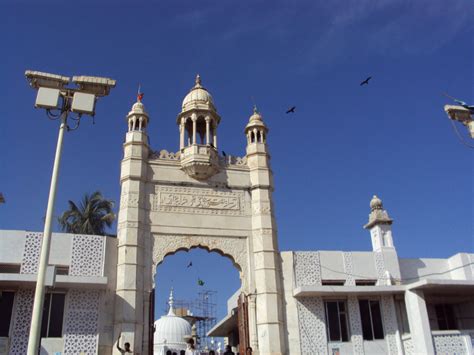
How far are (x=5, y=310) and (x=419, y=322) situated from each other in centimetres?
1466

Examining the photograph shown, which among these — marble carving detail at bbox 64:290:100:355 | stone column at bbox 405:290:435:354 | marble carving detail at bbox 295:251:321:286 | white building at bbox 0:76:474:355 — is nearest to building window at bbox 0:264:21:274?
white building at bbox 0:76:474:355

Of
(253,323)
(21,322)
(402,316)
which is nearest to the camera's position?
(21,322)

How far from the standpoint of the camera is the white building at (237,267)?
16672 millimetres

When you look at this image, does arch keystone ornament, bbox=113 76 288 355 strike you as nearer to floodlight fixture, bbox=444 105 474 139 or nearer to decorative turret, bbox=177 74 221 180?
decorative turret, bbox=177 74 221 180

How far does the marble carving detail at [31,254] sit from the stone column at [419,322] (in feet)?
45.3

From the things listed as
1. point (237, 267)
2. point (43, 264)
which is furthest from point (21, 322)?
point (43, 264)

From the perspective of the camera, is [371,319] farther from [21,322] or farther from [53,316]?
[21,322]

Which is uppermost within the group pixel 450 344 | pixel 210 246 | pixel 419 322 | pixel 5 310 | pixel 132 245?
pixel 210 246

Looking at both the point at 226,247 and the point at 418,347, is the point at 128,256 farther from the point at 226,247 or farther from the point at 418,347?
the point at 418,347

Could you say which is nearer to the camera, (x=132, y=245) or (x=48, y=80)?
(x=48, y=80)

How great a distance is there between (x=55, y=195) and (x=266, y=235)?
1132cm

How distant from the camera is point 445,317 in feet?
69.8

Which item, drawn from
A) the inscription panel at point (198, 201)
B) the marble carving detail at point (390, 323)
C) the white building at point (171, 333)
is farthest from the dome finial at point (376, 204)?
the white building at point (171, 333)

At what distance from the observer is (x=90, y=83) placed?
10.2m
